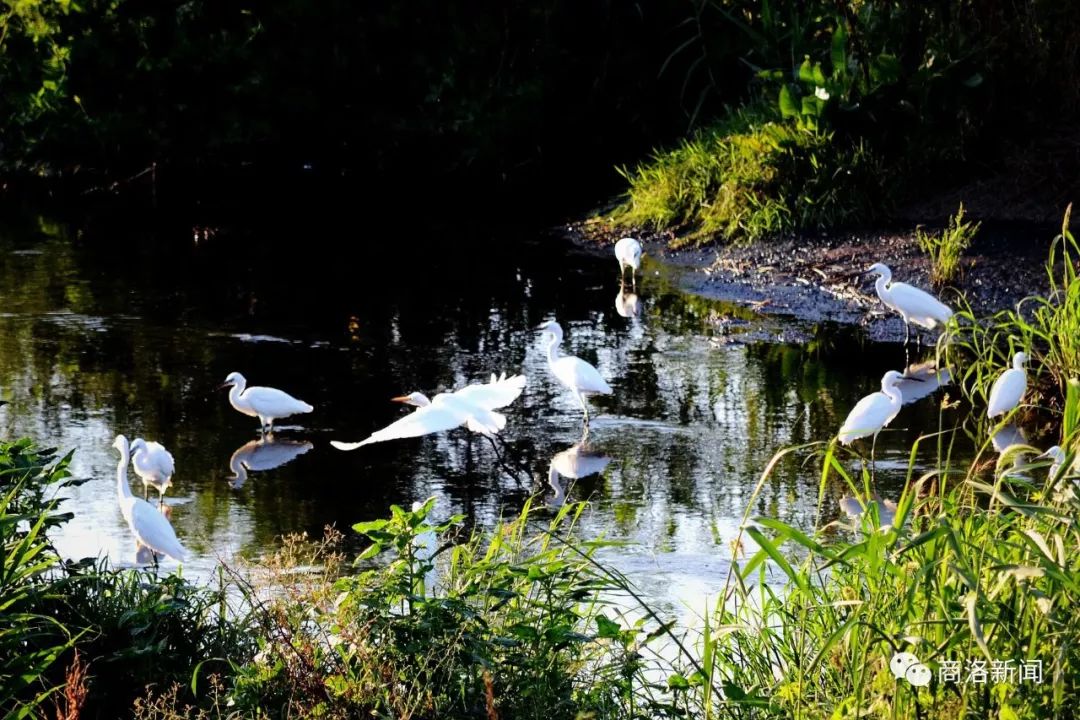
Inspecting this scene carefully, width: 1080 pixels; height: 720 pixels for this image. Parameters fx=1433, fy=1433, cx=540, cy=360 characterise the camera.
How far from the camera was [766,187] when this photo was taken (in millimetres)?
12859

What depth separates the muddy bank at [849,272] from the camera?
420 inches

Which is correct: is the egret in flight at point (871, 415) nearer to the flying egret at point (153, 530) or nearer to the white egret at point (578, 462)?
the white egret at point (578, 462)

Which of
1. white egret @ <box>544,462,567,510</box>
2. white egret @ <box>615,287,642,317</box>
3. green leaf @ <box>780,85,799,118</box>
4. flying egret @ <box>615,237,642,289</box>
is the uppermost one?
green leaf @ <box>780,85,799,118</box>

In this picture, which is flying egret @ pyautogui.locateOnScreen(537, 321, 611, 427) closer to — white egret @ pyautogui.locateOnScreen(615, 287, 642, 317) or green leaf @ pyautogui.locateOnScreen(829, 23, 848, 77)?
white egret @ pyautogui.locateOnScreen(615, 287, 642, 317)

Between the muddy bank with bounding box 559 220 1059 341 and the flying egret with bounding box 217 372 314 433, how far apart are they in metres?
4.44

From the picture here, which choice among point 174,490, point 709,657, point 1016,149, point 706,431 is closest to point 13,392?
point 174,490

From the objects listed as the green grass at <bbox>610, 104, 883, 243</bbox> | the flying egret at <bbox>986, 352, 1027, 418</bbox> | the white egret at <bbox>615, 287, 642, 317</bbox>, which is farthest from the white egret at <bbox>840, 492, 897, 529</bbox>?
the green grass at <bbox>610, 104, 883, 243</bbox>

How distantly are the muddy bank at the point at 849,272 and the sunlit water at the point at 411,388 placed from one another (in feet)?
1.11

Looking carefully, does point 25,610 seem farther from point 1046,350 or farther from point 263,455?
point 1046,350

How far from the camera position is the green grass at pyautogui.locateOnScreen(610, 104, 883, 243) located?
41.2 ft

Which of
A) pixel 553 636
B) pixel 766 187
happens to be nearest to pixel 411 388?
pixel 553 636

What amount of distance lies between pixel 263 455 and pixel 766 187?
22.1 feet

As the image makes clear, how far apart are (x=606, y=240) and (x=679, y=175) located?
3.16ft

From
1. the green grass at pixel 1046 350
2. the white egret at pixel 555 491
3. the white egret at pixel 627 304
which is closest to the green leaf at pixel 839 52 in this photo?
the white egret at pixel 627 304
